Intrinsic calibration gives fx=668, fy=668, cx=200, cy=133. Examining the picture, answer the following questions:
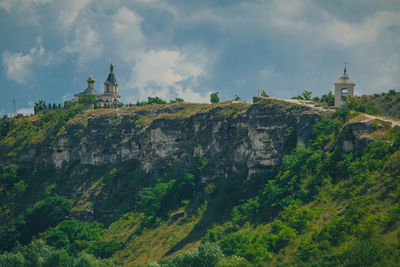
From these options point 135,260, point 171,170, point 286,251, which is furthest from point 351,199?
point 171,170

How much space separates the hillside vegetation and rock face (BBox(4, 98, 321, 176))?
1.43 meters

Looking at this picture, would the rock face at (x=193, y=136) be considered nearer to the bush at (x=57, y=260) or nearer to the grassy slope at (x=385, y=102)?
the grassy slope at (x=385, y=102)

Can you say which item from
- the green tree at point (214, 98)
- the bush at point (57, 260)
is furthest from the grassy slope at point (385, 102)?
the bush at point (57, 260)

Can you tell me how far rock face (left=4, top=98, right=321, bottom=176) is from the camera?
91.8m

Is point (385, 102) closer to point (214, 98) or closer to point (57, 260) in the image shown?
point (214, 98)

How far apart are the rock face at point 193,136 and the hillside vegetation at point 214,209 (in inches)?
65.7

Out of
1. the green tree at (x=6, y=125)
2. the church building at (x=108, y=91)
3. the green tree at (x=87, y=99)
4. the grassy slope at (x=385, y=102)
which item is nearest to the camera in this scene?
the grassy slope at (x=385, y=102)

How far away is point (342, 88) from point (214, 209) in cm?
2391

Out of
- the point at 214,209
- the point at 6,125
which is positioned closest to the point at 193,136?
the point at 214,209

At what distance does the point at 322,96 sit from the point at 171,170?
26.4m

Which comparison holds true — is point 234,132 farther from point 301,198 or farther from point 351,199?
point 351,199

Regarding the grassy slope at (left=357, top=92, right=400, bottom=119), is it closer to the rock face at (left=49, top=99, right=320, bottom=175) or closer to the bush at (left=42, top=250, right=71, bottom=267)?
the rock face at (left=49, top=99, right=320, bottom=175)

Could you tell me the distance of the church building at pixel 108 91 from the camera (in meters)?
140

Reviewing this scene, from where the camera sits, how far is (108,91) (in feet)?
463
